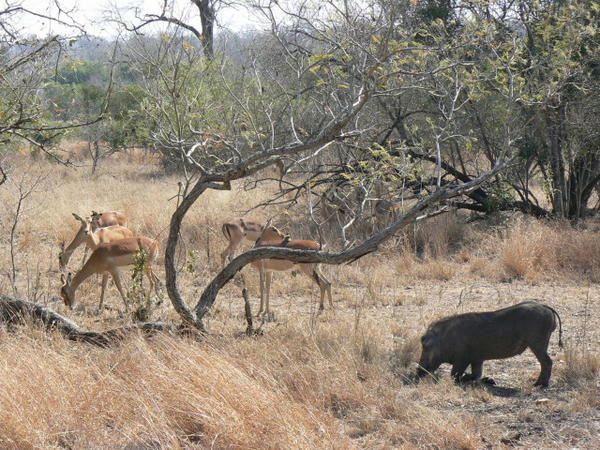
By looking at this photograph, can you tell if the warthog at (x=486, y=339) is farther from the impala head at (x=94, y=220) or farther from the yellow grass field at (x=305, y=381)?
the impala head at (x=94, y=220)

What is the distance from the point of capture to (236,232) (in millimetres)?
13945

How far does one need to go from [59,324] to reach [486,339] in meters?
3.92

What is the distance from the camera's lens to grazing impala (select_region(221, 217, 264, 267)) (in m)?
13.9

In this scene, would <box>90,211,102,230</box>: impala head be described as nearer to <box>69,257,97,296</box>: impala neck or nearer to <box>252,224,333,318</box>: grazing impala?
<box>69,257,97,296</box>: impala neck

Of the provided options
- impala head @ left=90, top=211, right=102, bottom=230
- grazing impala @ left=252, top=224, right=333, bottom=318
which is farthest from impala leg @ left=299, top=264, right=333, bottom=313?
impala head @ left=90, top=211, right=102, bottom=230

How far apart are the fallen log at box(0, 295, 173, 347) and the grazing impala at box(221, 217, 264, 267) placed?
5.55m

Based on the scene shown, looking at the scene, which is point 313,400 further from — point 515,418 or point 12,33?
point 12,33

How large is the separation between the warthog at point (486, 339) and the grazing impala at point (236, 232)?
256 inches

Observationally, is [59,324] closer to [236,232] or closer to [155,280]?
[155,280]

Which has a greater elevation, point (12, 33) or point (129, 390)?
point (12, 33)

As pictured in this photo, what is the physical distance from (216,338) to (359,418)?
185cm

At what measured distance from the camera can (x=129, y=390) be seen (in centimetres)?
625

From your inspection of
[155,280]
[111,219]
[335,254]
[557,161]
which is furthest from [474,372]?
[111,219]

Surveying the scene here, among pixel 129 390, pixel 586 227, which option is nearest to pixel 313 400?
pixel 129 390
